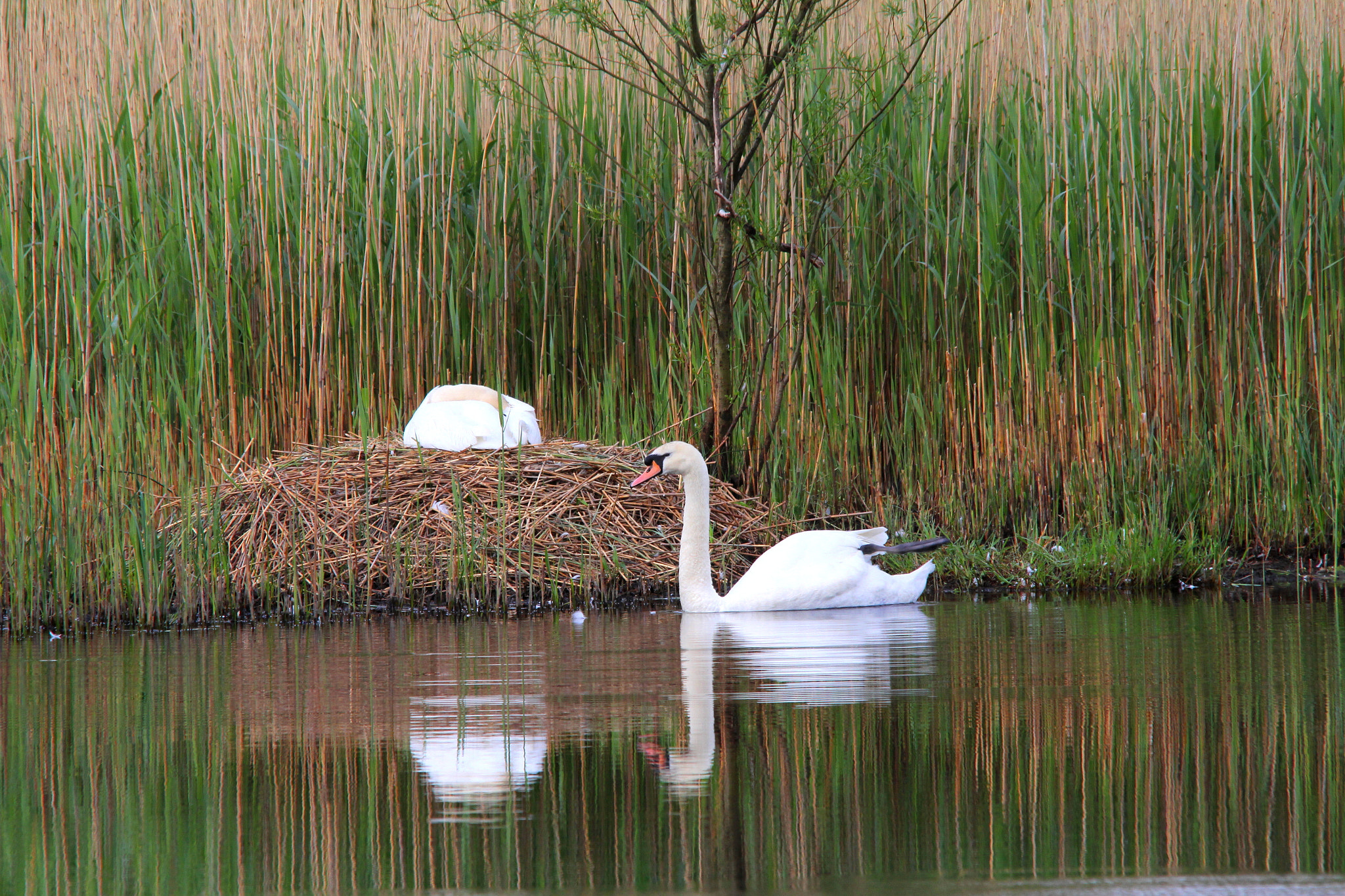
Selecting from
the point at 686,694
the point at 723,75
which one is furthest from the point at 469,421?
the point at 686,694

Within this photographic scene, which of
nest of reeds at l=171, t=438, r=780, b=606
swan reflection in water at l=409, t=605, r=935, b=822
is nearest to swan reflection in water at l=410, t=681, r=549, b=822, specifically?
swan reflection in water at l=409, t=605, r=935, b=822

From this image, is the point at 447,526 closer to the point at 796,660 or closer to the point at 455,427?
the point at 455,427

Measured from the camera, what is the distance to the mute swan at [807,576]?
6598 mm

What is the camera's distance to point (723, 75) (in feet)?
24.2

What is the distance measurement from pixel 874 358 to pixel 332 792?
5426 millimetres

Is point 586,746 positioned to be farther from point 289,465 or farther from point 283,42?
point 283,42

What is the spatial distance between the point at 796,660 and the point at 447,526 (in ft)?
8.62

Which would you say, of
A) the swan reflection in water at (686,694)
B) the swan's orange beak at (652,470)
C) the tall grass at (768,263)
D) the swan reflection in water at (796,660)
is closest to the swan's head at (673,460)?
the swan's orange beak at (652,470)

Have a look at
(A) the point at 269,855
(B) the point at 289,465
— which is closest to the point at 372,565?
(B) the point at 289,465

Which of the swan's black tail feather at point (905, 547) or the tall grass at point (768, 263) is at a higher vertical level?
the tall grass at point (768, 263)

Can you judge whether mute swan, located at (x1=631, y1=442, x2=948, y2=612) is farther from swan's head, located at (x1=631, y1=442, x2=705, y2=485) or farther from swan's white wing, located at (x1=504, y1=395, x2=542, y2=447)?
swan's white wing, located at (x1=504, y1=395, x2=542, y2=447)

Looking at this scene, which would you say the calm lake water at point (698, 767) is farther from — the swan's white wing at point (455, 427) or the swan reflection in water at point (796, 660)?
the swan's white wing at point (455, 427)

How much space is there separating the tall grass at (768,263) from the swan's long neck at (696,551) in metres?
1.04

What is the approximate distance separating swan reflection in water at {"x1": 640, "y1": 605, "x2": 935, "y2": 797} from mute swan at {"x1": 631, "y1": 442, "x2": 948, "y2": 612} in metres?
0.05
